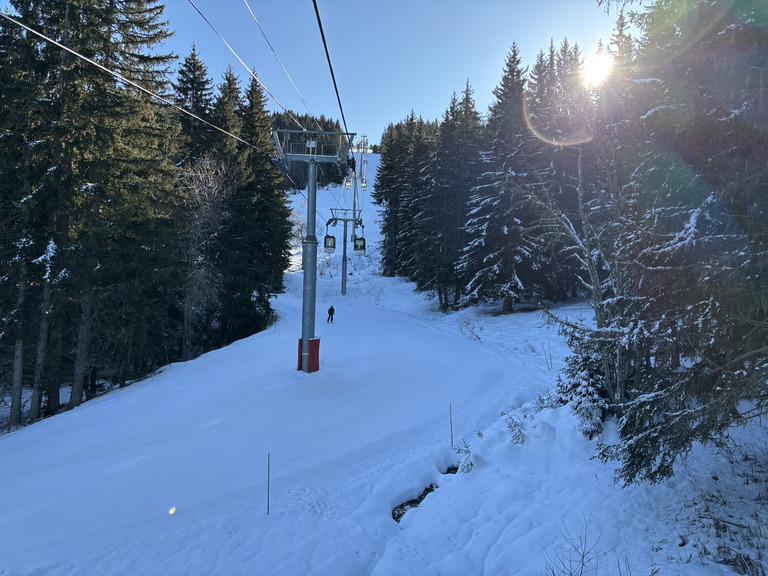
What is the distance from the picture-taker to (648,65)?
482 cm

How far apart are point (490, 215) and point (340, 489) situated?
18748 mm

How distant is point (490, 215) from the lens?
21984 mm

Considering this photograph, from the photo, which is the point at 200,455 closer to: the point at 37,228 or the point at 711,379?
the point at 711,379

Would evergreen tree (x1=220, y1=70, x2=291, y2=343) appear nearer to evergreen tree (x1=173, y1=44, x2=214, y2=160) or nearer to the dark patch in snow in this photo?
evergreen tree (x1=173, y1=44, x2=214, y2=160)

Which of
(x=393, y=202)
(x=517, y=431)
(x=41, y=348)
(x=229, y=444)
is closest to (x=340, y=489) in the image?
(x=229, y=444)

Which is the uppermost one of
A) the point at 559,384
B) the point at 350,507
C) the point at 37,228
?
the point at 37,228

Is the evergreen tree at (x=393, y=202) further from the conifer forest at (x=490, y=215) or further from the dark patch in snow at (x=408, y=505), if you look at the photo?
the dark patch in snow at (x=408, y=505)

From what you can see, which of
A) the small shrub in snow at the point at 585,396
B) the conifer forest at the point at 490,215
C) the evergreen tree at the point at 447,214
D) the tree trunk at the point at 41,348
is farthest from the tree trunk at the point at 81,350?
the evergreen tree at the point at 447,214

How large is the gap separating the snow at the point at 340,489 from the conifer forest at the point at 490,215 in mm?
728

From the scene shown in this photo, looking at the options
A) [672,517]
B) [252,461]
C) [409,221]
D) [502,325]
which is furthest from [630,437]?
[409,221]

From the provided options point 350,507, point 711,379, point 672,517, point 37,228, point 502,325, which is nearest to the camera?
point 711,379

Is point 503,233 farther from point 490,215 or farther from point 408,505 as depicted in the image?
point 408,505

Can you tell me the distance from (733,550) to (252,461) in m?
6.22

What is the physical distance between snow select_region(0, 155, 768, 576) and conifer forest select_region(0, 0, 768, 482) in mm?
728
